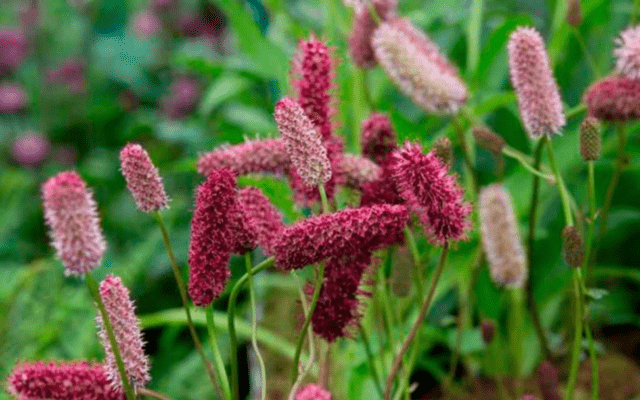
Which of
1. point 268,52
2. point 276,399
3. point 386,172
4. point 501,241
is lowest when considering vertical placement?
point 276,399

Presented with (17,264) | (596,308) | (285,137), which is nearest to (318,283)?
(285,137)

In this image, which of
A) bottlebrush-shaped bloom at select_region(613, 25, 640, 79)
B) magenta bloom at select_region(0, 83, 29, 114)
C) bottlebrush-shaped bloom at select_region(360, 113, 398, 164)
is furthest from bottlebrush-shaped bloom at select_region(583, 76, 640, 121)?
magenta bloom at select_region(0, 83, 29, 114)

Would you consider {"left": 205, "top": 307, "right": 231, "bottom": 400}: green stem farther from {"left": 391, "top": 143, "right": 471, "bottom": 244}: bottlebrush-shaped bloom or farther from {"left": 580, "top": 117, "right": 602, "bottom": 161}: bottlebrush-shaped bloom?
{"left": 580, "top": 117, "right": 602, "bottom": 161}: bottlebrush-shaped bloom

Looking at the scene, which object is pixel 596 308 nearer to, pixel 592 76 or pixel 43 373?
pixel 592 76

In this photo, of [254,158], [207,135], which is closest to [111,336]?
[254,158]

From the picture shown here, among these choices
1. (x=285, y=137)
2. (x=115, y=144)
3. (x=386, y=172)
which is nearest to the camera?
(x=285, y=137)

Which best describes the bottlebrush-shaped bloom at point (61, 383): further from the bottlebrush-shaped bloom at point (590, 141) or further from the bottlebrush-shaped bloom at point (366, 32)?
the bottlebrush-shaped bloom at point (366, 32)

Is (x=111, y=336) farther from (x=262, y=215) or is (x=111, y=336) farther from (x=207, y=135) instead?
(x=207, y=135)

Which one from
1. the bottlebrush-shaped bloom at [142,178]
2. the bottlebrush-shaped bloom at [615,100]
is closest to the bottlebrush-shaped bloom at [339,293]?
the bottlebrush-shaped bloom at [142,178]
